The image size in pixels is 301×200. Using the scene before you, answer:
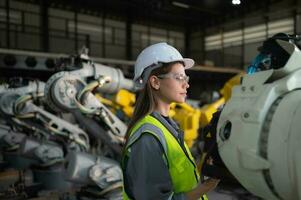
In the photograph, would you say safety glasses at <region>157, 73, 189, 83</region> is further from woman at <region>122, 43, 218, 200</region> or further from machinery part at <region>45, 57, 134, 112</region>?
machinery part at <region>45, 57, 134, 112</region>

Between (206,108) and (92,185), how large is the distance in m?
3.64

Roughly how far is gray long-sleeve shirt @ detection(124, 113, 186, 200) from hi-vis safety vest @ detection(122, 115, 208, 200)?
1.4 inches

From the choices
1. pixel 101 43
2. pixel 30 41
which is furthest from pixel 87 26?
pixel 30 41

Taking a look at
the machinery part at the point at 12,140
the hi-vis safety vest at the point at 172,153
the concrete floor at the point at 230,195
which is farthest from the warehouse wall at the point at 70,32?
the hi-vis safety vest at the point at 172,153

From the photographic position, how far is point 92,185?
156 inches

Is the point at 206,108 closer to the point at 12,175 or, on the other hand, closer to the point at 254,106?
the point at 12,175

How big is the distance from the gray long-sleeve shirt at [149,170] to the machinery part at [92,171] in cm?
248

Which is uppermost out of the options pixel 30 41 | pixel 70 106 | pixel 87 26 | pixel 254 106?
pixel 87 26

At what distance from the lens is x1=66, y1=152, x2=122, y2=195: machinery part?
3.71 meters

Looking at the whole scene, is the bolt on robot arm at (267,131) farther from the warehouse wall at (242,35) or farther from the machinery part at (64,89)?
the warehouse wall at (242,35)

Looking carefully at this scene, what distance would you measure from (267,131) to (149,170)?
1.74ft

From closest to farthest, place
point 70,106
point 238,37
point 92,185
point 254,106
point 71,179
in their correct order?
point 254,106, point 71,179, point 92,185, point 70,106, point 238,37

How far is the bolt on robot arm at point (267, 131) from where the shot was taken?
34.5 inches

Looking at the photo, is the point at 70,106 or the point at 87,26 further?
the point at 87,26
